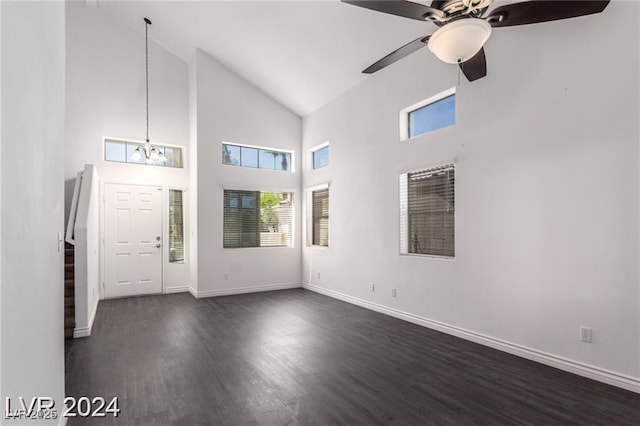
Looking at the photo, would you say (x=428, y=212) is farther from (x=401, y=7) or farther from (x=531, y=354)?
(x=401, y=7)

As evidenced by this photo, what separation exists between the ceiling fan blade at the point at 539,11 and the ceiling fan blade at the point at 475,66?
1.57 ft

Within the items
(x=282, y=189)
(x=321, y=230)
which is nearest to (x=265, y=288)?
(x=321, y=230)

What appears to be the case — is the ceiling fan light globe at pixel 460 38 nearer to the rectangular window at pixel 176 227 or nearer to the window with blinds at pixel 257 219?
the window with blinds at pixel 257 219

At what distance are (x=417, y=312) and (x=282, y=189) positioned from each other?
3895 millimetres

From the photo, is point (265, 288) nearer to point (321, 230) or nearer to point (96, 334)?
point (321, 230)

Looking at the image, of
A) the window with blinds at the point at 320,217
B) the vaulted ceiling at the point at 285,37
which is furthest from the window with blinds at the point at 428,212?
the window with blinds at the point at 320,217

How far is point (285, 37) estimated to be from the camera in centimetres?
517

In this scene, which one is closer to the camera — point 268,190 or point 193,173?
point 193,173

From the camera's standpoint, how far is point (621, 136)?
2760 mm

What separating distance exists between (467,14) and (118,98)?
6368mm

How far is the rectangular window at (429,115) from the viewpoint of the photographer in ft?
13.9

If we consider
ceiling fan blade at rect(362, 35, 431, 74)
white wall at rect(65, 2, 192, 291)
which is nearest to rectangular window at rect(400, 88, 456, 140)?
ceiling fan blade at rect(362, 35, 431, 74)

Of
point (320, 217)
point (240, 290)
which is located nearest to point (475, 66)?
point (320, 217)

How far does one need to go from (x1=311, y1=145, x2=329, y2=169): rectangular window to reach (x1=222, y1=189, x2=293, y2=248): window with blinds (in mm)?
887
